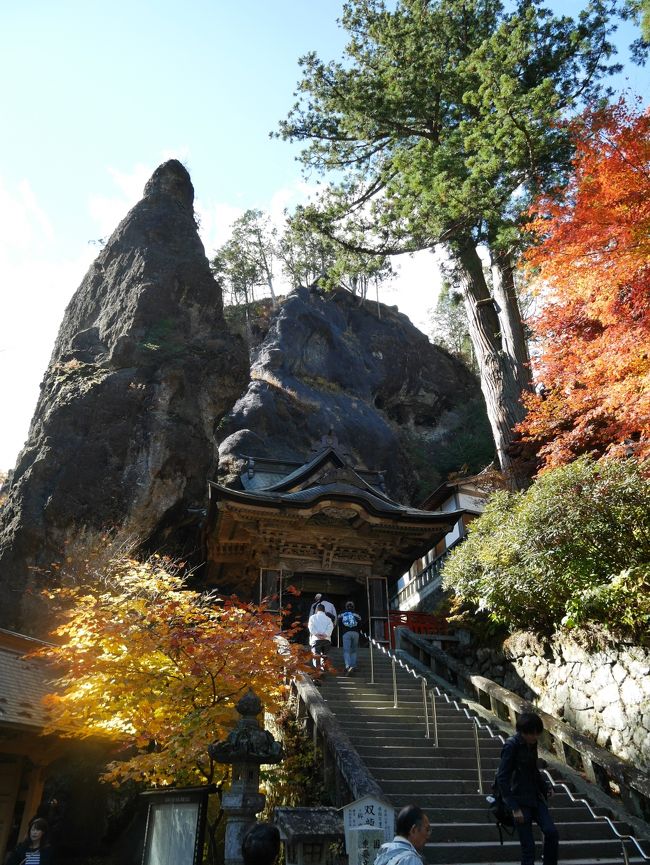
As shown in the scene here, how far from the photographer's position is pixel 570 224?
12609 millimetres

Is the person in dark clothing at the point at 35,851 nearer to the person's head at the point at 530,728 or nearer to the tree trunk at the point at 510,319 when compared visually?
the person's head at the point at 530,728

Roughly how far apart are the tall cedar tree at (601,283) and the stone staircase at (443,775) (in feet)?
18.2

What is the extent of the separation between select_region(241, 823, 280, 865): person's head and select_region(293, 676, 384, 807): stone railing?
6.98 ft

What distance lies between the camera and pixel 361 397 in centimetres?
3775

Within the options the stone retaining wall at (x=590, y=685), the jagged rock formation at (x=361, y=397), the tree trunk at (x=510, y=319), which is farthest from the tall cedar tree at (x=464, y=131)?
the jagged rock formation at (x=361, y=397)

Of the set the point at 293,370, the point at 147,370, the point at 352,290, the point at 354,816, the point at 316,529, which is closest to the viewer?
the point at 354,816

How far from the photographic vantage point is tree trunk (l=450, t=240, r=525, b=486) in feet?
48.4

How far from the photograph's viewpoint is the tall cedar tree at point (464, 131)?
13562mm

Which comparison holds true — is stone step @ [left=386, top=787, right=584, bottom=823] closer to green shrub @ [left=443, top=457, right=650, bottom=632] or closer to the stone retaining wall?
the stone retaining wall

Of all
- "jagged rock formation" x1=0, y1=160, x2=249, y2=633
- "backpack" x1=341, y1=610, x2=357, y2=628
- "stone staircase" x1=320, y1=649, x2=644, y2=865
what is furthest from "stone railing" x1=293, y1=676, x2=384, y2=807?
"jagged rock formation" x1=0, y1=160, x2=249, y2=633

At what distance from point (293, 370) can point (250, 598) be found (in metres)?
19.2

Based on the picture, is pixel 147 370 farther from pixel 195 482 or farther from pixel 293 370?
pixel 293 370

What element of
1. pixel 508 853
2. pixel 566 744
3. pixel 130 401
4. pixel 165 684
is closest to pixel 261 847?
pixel 508 853

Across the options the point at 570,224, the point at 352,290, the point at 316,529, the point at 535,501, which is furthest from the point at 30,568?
the point at 352,290
